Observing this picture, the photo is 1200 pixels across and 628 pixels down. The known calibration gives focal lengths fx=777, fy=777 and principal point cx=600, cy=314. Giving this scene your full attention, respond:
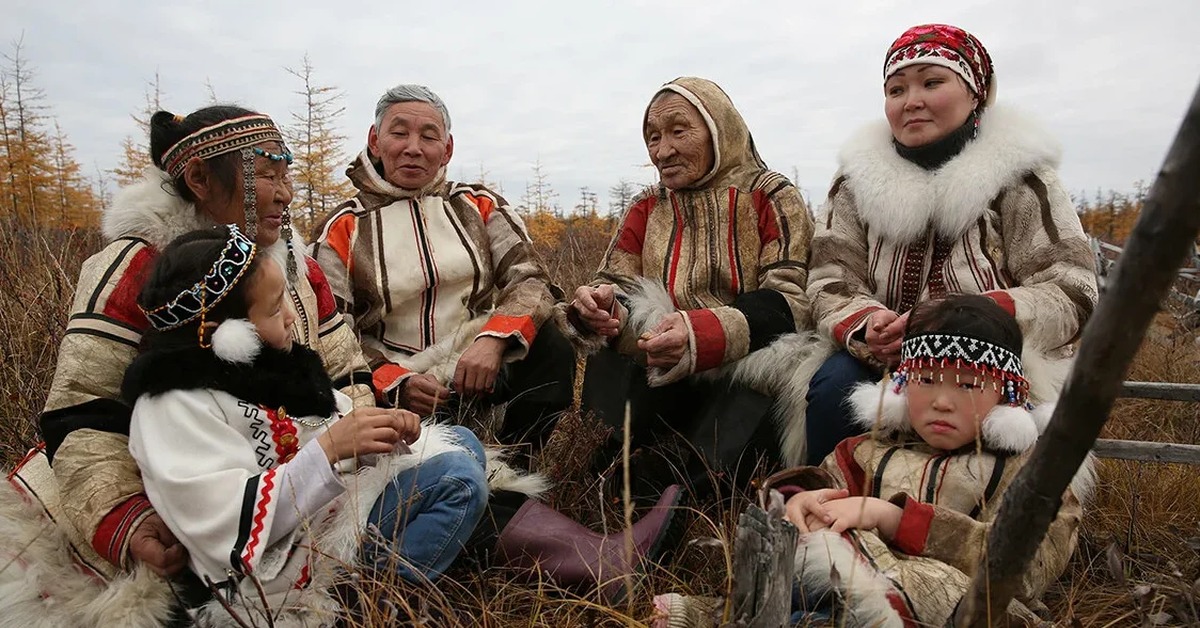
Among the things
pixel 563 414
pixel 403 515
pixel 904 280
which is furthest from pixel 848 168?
pixel 403 515

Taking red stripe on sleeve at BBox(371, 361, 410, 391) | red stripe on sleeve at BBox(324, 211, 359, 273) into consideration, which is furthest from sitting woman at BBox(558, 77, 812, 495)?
red stripe on sleeve at BBox(324, 211, 359, 273)

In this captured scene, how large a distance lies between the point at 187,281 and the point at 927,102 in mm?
2368

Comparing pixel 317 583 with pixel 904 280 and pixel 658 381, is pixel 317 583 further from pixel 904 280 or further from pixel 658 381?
pixel 904 280

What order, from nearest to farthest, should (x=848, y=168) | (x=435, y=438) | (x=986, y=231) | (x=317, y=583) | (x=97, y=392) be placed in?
(x=317, y=583)
(x=97, y=392)
(x=435, y=438)
(x=986, y=231)
(x=848, y=168)

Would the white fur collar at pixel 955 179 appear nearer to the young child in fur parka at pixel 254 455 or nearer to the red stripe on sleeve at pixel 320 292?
the young child in fur parka at pixel 254 455

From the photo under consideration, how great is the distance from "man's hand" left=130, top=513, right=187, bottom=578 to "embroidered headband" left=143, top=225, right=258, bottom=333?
504mm

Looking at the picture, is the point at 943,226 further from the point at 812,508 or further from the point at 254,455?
the point at 254,455

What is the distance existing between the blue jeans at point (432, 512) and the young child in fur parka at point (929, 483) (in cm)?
85

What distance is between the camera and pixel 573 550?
229 centimetres

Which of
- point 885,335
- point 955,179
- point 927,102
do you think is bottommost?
point 885,335

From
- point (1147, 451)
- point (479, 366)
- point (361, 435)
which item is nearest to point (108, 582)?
point (361, 435)

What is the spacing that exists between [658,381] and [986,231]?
1.25 m

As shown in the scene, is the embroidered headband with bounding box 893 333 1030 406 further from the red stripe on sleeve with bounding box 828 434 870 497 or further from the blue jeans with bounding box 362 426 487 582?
the blue jeans with bounding box 362 426 487 582

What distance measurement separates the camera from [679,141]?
10.1ft
